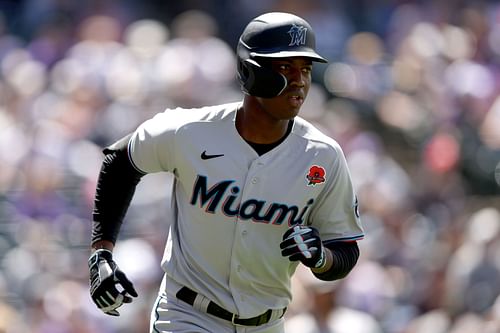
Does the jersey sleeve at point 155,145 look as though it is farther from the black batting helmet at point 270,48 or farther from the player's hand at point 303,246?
the player's hand at point 303,246

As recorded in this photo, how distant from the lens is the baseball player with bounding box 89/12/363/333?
15.3ft

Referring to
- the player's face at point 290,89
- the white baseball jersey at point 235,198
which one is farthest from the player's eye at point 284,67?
the white baseball jersey at point 235,198

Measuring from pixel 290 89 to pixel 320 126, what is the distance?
522 cm

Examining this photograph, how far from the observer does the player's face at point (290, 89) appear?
4.62 metres

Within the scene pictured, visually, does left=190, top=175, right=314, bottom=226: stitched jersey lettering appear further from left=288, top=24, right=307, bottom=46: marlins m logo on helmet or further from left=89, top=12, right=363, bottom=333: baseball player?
left=288, top=24, right=307, bottom=46: marlins m logo on helmet

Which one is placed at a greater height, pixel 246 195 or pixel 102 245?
pixel 246 195

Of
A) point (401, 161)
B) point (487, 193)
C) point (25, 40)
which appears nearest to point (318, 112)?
point (401, 161)

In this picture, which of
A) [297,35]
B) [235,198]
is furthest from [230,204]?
[297,35]

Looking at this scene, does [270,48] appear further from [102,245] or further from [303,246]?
[102,245]

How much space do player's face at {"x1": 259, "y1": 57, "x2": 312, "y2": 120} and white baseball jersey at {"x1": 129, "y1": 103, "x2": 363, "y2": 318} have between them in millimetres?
192

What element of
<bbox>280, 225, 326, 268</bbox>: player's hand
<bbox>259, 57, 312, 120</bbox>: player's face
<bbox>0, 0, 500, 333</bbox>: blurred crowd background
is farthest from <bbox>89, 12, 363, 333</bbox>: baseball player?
<bbox>0, 0, 500, 333</bbox>: blurred crowd background

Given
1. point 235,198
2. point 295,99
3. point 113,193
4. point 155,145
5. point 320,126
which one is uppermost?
point 295,99

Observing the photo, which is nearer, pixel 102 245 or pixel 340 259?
→ pixel 340 259

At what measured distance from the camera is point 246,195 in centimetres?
470
